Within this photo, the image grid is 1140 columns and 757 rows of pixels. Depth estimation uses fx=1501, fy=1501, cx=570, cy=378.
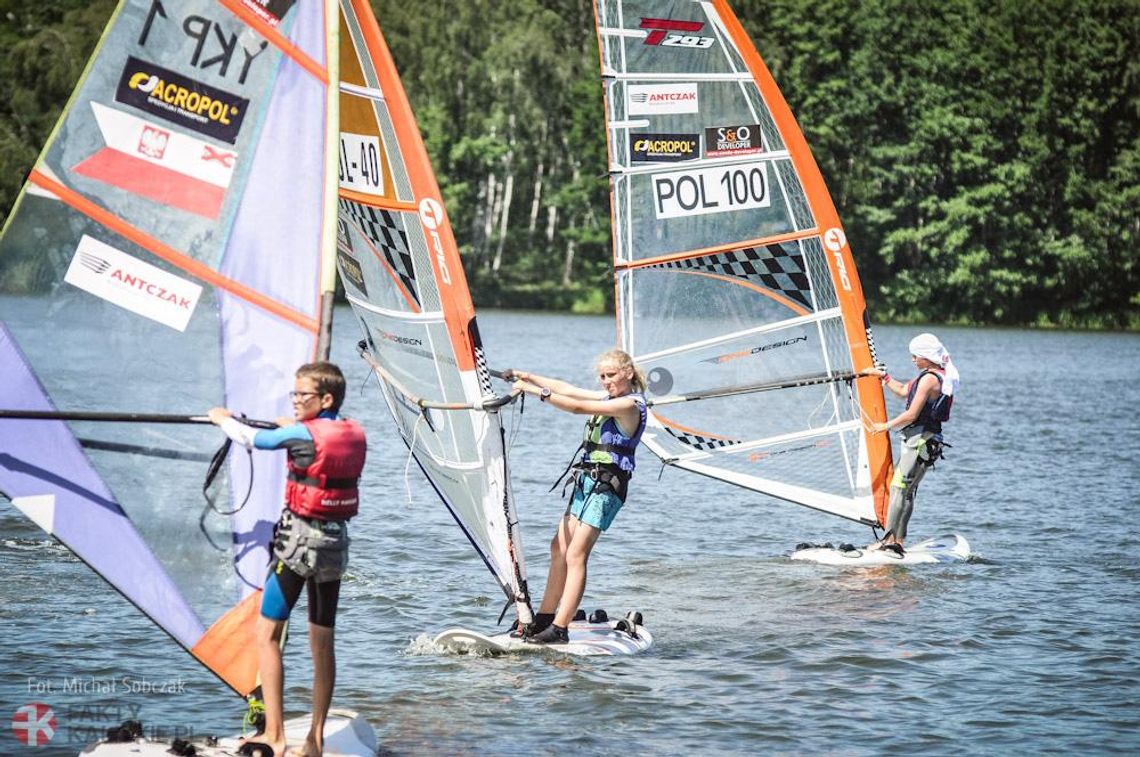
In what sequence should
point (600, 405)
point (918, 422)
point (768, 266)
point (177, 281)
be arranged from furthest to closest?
point (768, 266), point (918, 422), point (600, 405), point (177, 281)

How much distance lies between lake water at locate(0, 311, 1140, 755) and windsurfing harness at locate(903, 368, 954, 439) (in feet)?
3.87

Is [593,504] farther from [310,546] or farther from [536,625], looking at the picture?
[310,546]

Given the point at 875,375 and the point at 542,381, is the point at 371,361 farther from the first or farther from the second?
the point at 875,375

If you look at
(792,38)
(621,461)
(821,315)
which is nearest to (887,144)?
(792,38)

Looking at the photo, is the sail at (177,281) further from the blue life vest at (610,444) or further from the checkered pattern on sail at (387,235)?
the blue life vest at (610,444)

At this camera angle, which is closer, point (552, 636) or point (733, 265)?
point (552, 636)

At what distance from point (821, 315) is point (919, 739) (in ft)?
18.9

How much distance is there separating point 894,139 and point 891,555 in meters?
50.4

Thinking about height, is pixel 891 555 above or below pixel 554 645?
below

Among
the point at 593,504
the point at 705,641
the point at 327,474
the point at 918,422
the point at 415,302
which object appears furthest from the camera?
the point at 918,422

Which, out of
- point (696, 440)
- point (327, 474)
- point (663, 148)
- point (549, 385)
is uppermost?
point (663, 148)

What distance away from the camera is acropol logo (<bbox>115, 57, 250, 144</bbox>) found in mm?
6949

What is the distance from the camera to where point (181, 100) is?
698 cm

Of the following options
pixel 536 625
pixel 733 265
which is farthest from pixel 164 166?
pixel 733 265
